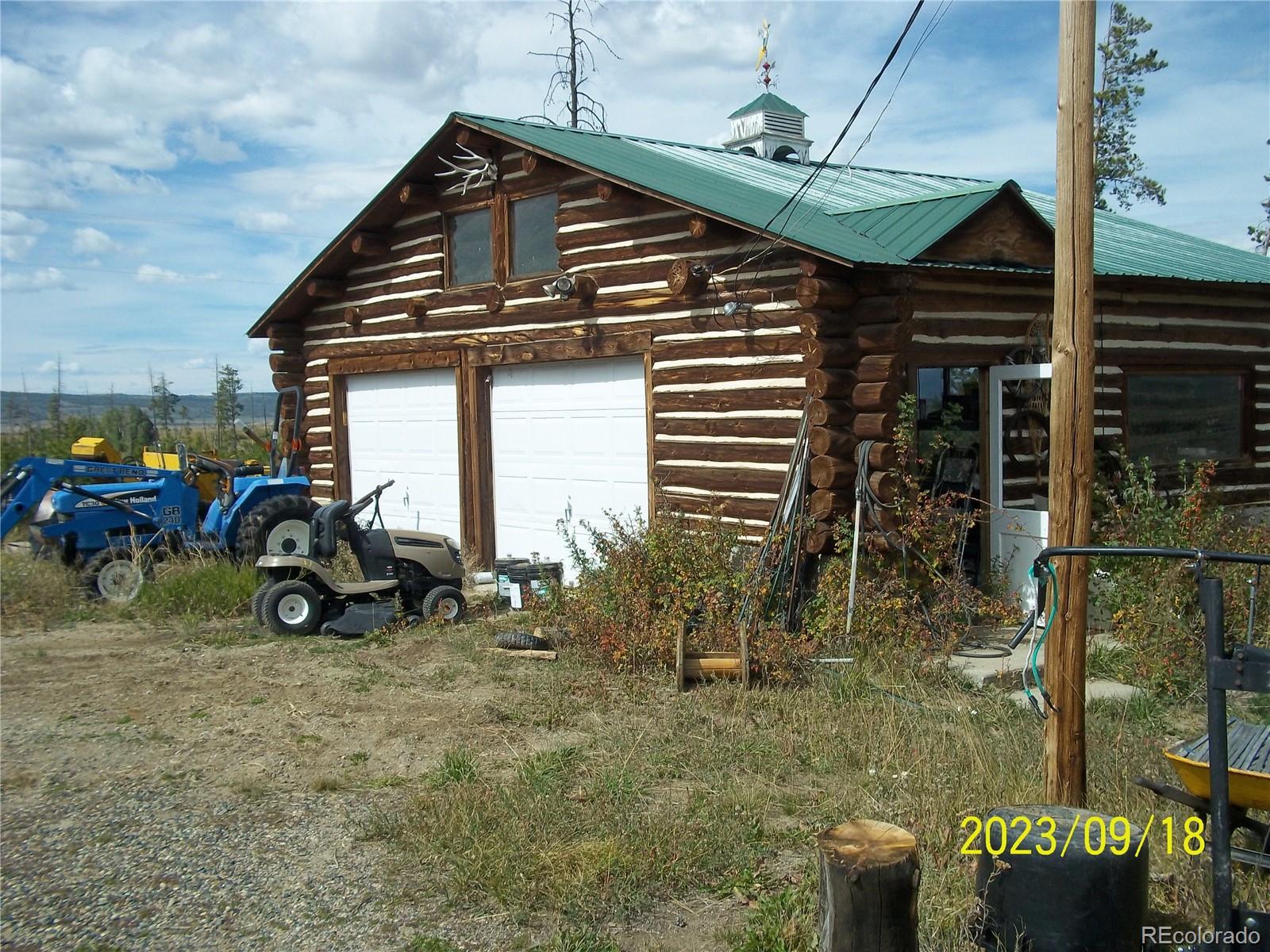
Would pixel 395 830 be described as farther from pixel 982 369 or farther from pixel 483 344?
pixel 483 344

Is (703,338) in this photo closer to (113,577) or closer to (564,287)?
(564,287)

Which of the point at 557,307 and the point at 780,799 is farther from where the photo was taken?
the point at 557,307

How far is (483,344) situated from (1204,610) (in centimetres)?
985

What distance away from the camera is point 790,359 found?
930 centimetres

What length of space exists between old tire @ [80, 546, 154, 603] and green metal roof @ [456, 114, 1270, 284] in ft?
18.9

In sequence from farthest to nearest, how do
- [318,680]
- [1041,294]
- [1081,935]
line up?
1. [1041,294]
2. [318,680]
3. [1081,935]

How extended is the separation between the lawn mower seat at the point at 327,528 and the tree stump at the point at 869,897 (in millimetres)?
7056

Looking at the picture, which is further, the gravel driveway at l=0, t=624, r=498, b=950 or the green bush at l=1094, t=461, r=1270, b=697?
the green bush at l=1094, t=461, r=1270, b=697

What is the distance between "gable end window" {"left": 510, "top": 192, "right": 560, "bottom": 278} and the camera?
38.7ft

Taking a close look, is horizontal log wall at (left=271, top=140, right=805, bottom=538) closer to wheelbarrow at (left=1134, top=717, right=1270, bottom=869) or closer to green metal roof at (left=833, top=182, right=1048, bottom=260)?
green metal roof at (left=833, top=182, right=1048, bottom=260)

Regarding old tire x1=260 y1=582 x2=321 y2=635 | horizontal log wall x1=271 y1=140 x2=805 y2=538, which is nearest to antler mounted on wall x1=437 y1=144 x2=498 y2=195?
horizontal log wall x1=271 y1=140 x2=805 y2=538

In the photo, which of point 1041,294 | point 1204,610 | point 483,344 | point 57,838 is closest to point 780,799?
point 1204,610

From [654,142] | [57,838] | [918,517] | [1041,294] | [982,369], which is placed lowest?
[57,838]

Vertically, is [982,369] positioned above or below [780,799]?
above
